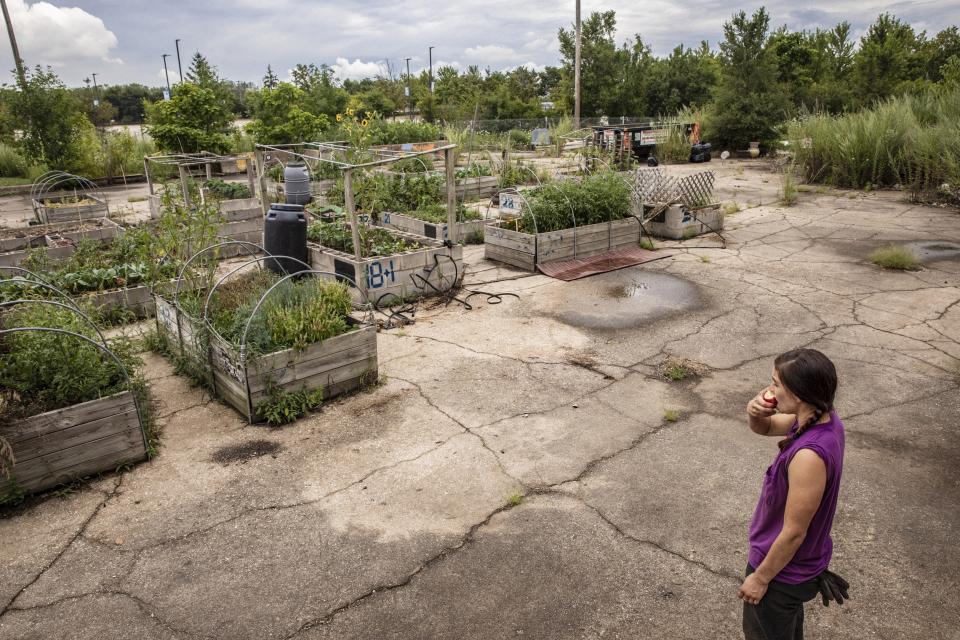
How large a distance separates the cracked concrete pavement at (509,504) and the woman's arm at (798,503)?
117 centimetres

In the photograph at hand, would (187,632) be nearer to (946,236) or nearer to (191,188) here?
(191,188)

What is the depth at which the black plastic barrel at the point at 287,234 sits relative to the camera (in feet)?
27.6

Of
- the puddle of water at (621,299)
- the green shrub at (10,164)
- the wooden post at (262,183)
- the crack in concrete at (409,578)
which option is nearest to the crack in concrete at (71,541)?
the crack in concrete at (409,578)

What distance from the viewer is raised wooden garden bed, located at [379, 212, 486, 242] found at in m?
10.7

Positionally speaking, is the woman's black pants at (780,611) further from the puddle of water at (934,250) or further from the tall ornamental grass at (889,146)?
the tall ornamental grass at (889,146)

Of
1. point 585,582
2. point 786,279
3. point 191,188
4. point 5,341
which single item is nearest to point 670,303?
point 786,279

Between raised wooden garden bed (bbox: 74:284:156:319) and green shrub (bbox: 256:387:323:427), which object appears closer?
green shrub (bbox: 256:387:323:427)

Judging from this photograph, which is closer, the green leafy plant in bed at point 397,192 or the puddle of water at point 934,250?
the puddle of water at point 934,250

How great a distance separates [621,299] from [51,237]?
9107mm

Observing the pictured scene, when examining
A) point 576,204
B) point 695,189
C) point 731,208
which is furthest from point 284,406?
point 731,208

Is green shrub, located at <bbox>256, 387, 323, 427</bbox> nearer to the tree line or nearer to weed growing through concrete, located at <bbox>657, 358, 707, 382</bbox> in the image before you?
weed growing through concrete, located at <bbox>657, 358, 707, 382</bbox>

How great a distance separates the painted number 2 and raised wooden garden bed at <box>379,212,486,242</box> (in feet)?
7.49

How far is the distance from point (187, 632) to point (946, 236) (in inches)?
531

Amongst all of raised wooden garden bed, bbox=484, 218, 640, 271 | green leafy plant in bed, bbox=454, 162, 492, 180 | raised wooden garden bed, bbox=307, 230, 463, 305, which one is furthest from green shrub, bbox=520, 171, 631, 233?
green leafy plant in bed, bbox=454, 162, 492, 180
